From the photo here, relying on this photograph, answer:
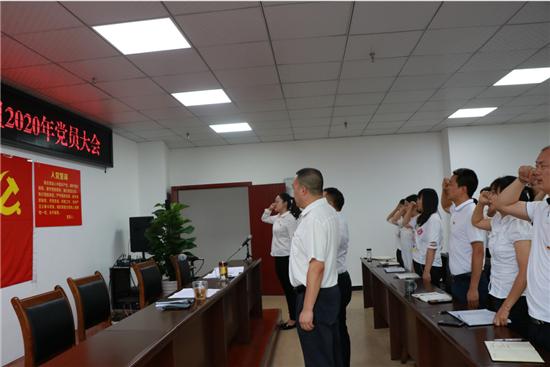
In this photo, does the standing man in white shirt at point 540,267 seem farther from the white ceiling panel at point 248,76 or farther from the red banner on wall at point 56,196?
the red banner on wall at point 56,196

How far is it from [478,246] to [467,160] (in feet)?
16.0

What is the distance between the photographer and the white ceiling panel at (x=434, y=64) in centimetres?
369

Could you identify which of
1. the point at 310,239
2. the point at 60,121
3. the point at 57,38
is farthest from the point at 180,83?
the point at 310,239

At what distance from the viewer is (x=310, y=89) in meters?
4.45

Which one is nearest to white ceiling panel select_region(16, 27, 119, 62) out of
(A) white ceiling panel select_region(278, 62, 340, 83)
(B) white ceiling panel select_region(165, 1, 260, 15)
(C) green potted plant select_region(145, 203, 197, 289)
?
(B) white ceiling panel select_region(165, 1, 260, 15)

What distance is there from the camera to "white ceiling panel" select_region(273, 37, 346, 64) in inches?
126

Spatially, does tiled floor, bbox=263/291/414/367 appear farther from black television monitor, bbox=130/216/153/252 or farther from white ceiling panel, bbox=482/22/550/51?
white ceiling panel, bbox=482/22/550/51

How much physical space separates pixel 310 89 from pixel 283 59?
97 centimetres

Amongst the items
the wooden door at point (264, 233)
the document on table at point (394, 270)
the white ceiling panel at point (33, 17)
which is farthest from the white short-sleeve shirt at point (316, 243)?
the wooden door at point (264, 233)

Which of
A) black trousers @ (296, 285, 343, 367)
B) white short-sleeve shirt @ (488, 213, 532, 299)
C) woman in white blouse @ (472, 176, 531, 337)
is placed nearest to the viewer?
woman in white blouse @ (472, 176, 531, 337)

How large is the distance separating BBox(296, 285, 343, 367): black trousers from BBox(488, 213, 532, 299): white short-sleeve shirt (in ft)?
3.04

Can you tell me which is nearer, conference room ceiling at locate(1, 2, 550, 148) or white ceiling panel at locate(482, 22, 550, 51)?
conference room ceiling at locate(1, 2, 550, 148)

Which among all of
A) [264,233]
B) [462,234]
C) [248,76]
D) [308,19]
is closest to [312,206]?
[462,234]

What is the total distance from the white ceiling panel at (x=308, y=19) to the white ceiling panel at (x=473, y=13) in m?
0.72
